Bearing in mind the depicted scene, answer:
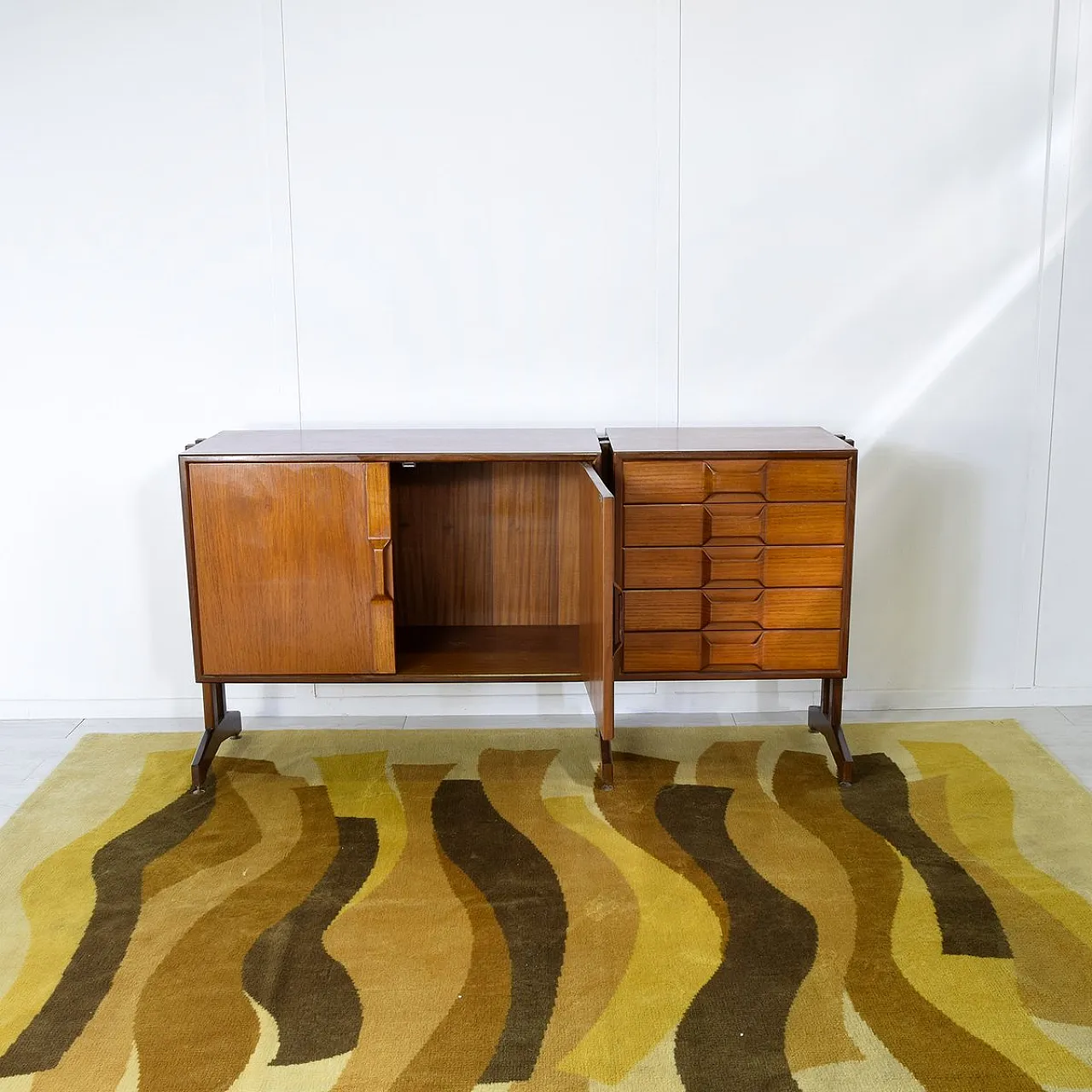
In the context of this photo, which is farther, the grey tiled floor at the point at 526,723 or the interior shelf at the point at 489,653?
the grey tiled floor at the point at 526,723

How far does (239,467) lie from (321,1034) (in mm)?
1285

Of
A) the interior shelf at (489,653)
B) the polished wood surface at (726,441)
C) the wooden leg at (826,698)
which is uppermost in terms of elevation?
the polished wood surface at (726,441)

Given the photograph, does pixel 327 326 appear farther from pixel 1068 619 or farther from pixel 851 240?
pixel 1068 619

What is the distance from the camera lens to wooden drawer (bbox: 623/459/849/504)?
268cm

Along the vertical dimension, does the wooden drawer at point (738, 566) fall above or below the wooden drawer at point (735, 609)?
above

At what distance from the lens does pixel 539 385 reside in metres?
3.10

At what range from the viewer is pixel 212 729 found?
2.90 m

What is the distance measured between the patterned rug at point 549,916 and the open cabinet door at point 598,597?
248 mm

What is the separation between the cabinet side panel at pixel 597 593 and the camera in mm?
2451

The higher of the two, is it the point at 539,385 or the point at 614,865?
the point at 539,385

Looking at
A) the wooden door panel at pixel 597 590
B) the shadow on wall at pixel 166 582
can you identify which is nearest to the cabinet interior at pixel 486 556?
the wooden door panel at pixel 597 590

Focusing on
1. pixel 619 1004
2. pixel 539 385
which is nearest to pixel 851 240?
pixel 539 385

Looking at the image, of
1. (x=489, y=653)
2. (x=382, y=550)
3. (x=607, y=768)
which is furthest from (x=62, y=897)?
(x=607, y=768)

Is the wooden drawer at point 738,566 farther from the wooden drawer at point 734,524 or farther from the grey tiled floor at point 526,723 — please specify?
the grey tiled floor at point 526,723
